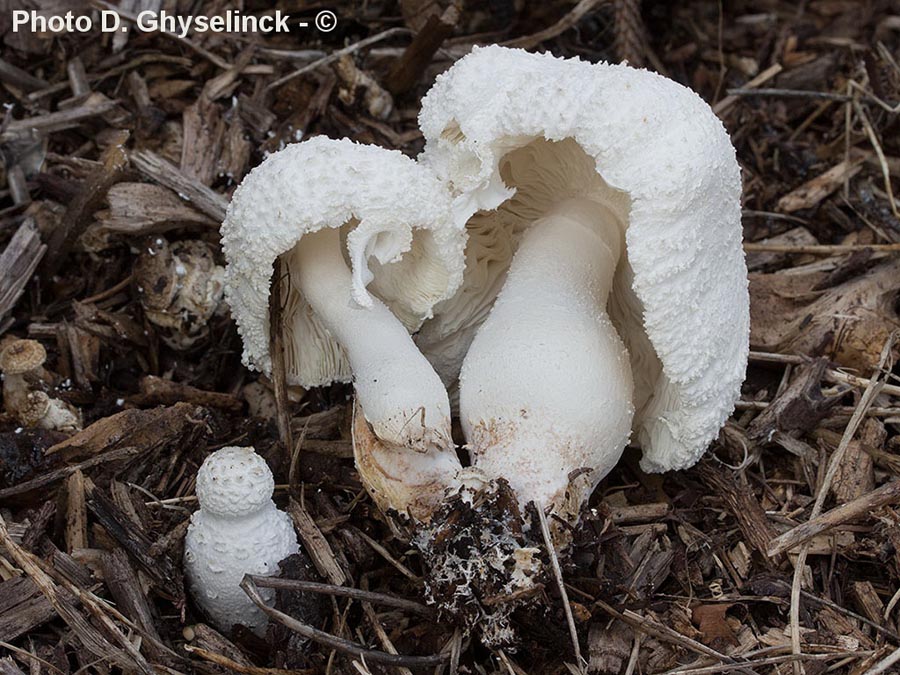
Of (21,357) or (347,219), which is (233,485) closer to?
(347,219)

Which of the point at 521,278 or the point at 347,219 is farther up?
the point at 347,219

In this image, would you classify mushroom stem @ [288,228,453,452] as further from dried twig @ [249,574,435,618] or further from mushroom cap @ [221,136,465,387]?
dried twig @ [249,574,435,618]

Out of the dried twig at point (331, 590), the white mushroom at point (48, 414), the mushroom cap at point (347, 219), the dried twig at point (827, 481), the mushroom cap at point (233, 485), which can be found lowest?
the dried twig at point (827, 481)

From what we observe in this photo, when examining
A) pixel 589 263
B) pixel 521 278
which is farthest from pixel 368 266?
pixel 589 263

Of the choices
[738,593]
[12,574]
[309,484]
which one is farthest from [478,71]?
[12,574]

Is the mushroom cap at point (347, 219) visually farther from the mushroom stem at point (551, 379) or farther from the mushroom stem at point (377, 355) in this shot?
the mushroom stem at point (551, 379)

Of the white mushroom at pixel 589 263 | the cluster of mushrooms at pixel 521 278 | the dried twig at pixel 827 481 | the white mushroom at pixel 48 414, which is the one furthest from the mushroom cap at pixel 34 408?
the dried twig at pixel 827 481
